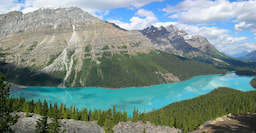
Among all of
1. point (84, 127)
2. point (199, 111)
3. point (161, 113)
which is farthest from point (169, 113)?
point (84, 127)

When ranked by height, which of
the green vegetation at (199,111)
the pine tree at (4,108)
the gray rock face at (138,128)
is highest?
the pine tree at (4,108)

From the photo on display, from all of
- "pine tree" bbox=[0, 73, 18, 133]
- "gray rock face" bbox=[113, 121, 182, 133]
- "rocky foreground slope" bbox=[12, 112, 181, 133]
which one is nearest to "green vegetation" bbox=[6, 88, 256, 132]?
"gray rock face" bbox=[113, 121, 182, 133]

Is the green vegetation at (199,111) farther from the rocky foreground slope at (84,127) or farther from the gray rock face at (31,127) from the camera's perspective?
the gray rock face at (31,127)

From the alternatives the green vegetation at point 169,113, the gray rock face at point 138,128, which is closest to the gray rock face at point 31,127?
the green vegetation at point 169,113

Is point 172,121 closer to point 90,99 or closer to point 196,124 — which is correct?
point 196,124

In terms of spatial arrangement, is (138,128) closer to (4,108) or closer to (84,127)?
(84,127)

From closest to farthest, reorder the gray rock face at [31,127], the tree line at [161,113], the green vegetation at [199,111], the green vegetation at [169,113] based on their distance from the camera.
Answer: the gray rock face at [31,127] < the tree line at [161,113] < the green vegetation at [169,113] < the green vegetation at [199,111]

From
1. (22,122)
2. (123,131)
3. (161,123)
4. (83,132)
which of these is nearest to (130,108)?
(161,123)

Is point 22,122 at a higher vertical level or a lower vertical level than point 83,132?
higher
